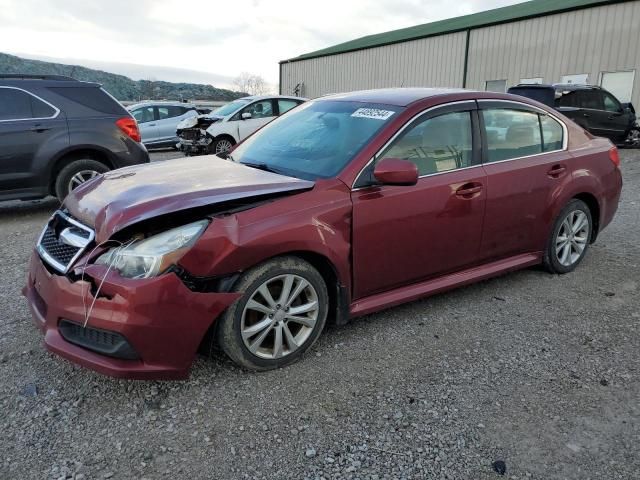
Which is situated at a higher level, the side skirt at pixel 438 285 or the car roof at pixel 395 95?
the car roof at pixel 395 95

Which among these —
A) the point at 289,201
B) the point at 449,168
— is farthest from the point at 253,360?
the point at 449,168

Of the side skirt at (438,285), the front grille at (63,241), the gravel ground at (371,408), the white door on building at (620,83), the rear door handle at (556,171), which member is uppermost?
the white door on building at (620,83)

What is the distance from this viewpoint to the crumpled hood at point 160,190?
2.68 meters

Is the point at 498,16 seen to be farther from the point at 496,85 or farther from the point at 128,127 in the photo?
the point at 128,127

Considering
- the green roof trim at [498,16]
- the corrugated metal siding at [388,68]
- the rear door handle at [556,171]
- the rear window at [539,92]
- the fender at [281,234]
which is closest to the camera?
the fender at [281,234]

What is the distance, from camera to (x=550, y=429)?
101 inches

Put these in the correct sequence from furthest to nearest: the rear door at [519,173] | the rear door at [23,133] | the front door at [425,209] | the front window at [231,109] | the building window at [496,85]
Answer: the building window at [496,85]
the front window at [231,109]
the rear door at [23,133]
the rear door at [519,173]
the front door at [425,209]

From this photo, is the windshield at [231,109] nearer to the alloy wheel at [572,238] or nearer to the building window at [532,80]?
the alloy wheel at [572,238]

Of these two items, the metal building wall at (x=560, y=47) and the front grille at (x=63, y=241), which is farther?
the metal building wall at (x=560, y=47)

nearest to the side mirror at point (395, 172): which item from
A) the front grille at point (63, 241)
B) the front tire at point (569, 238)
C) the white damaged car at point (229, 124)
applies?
the front grille at point (63, 241)

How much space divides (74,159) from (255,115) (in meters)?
6.78

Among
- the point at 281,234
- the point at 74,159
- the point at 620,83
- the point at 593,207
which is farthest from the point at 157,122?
the point at 620,83

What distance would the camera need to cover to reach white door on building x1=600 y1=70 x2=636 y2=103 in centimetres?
1688

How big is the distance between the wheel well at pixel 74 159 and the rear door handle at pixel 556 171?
18.1 feet
